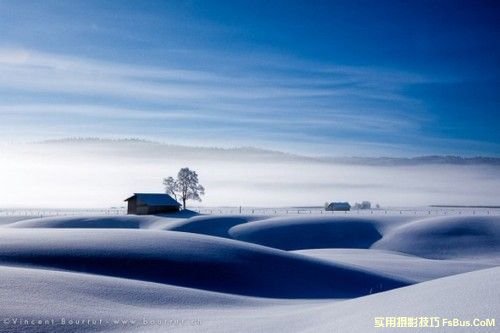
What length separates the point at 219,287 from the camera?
85.5 ft

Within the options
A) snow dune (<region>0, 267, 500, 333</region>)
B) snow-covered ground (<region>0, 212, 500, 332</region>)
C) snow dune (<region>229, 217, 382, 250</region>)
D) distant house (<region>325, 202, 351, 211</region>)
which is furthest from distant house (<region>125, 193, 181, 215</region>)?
snow dune (<region>0, 267, 500, 333</region>)

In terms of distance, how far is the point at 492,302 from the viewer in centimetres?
993

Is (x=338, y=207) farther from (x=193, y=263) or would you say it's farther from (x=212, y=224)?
(x=193, y=263)

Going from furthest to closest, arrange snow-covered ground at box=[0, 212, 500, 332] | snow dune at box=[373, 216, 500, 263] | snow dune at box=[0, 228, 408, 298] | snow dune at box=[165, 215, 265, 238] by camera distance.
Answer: snow dune at box=[165, 215, 265, 238]
snow dune at box=[373, 216, 500, 263]
snow dune at box=[0, 228, 408, 298]
snow-covered ground at box=[0, 212, 500, 332]

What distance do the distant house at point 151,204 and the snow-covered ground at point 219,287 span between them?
45.7m

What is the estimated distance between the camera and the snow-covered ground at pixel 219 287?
38.8ft

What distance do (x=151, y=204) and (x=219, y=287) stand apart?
6759 cm

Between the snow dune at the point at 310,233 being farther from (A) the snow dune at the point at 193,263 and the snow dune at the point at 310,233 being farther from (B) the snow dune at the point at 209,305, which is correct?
(B) the snow dune at the point at 209,305

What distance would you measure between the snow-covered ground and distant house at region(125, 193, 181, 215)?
45.7 m

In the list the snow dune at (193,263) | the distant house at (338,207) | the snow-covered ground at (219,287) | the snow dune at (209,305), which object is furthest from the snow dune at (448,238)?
the distant house at (338,207)

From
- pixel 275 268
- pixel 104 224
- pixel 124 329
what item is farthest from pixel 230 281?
pixel 104 224

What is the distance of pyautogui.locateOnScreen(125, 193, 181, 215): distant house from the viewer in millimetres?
91750

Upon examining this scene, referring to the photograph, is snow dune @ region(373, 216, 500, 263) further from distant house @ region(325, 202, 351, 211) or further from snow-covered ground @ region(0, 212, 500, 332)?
distant house @ region(325, 202, 351, 211)

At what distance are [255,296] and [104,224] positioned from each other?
60939mm
